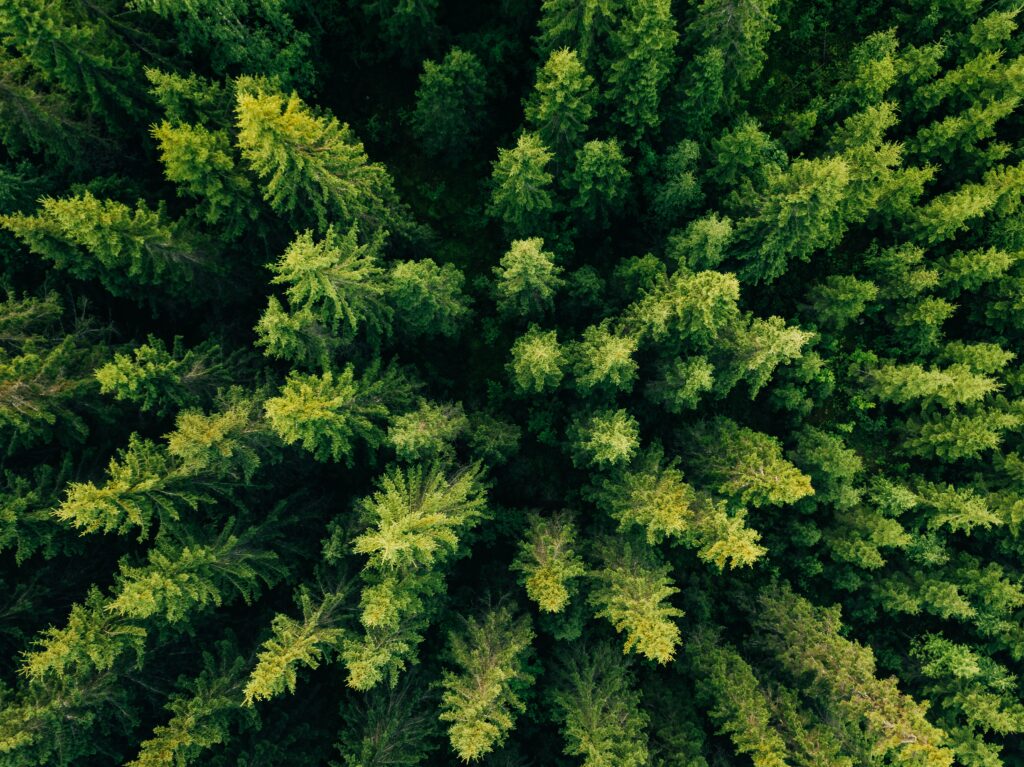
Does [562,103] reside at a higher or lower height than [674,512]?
higher

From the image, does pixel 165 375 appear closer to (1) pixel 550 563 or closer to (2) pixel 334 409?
(2) pixel 334 409

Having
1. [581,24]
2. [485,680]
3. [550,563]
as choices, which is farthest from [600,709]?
[581,24]

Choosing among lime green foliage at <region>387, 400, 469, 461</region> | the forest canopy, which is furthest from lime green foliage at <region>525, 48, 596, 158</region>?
lime green foliage at <region>387, 400, 469, 461</region>

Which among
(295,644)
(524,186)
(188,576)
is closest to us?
(188,576)

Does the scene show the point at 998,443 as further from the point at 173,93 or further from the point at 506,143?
the point at 173,93

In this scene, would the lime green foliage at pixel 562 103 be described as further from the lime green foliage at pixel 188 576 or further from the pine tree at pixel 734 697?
the pine tree at pixel 734 697
